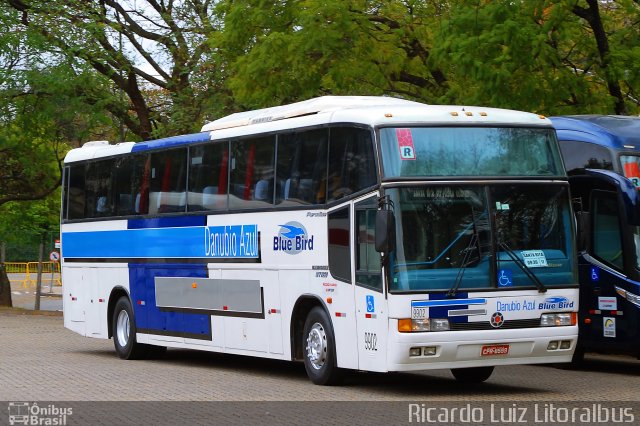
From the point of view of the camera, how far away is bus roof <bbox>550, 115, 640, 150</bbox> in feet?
60.1

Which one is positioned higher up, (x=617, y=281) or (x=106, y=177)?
(x=106, y=177)

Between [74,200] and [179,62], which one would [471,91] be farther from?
[179,62]

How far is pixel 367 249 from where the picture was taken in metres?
14.8

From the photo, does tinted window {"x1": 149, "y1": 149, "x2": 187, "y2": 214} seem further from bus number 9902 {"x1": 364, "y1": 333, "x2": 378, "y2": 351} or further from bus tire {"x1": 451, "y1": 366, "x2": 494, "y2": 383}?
bus number 9902 {"x1": 364, "y1": 333, "x2": 378, "y2": 351}

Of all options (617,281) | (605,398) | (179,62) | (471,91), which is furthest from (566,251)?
(179,62)

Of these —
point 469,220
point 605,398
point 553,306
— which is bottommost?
point 605,398

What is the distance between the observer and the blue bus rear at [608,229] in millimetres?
17781

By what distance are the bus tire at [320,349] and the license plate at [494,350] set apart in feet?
6.40

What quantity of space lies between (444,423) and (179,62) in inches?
951

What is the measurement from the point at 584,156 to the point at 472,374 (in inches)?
168

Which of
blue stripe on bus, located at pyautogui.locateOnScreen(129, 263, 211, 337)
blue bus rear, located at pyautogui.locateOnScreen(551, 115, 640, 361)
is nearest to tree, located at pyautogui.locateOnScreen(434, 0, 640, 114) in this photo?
blue bus rear, located at pyautogui.locateOnScreen(551, 115, 640, 361)

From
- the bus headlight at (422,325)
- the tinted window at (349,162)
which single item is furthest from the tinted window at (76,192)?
the bus headlight at (422,325)

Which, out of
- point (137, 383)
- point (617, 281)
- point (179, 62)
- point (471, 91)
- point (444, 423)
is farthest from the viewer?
point (179, 62)

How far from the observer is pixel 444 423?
11.8 m
